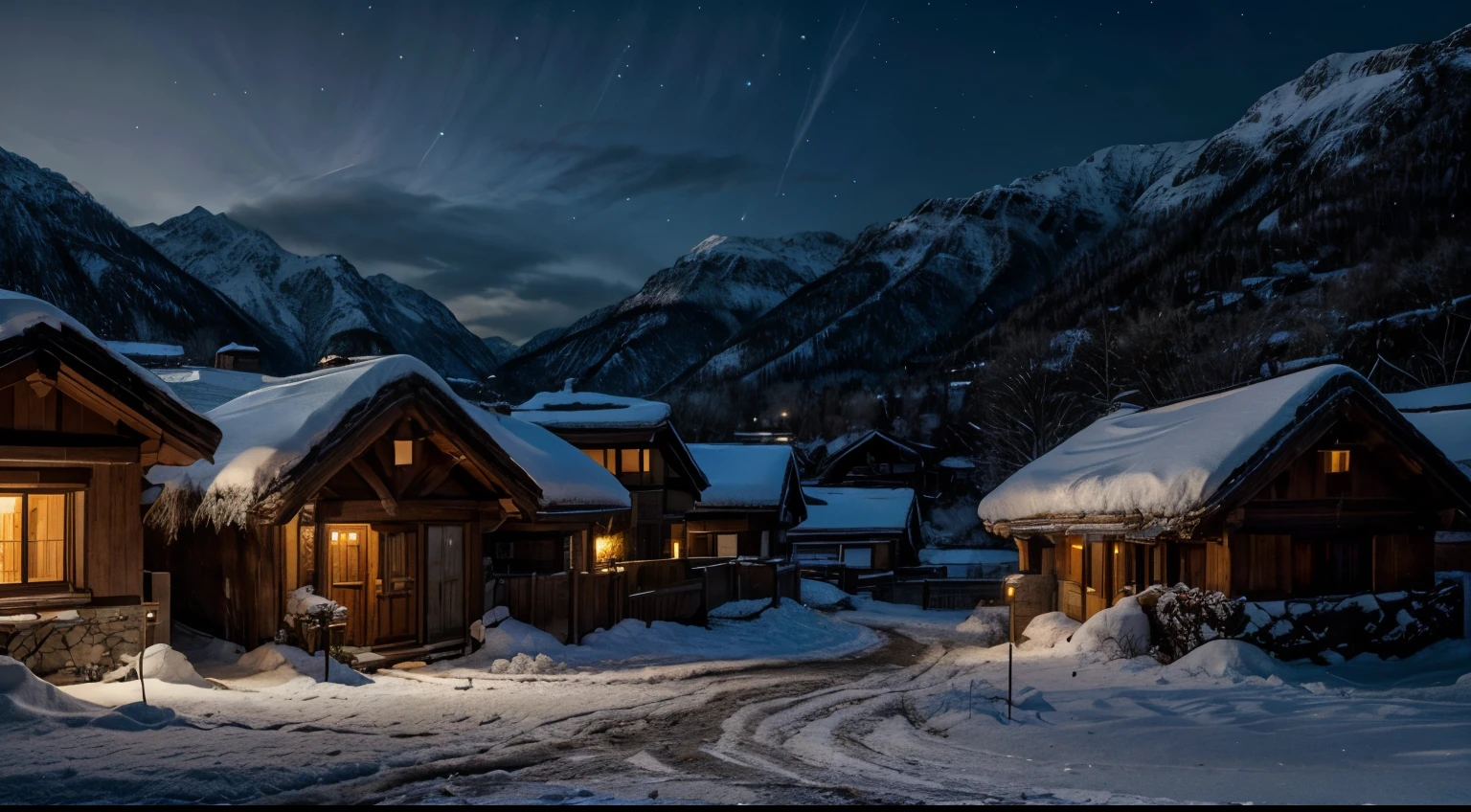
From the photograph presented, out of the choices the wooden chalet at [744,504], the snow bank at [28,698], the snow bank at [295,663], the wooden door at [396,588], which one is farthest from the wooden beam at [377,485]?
the wooden chalet at [744,504]

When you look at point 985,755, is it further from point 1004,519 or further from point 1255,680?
point 1004,519

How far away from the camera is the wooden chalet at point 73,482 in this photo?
546 inches

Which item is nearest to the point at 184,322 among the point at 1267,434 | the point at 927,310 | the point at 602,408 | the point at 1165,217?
the point at 927,310

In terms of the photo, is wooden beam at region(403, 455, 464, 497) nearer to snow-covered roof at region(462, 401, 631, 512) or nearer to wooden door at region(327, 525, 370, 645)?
wooden door at region(327, 525, 370, 645)

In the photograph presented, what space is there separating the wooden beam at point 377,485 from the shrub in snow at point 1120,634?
1336 centimetres

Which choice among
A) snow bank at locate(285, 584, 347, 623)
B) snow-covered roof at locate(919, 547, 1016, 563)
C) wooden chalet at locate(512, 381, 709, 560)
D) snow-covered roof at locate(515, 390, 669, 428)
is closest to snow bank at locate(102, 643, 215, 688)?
snow bank at locate(285, 584, 347, 623)

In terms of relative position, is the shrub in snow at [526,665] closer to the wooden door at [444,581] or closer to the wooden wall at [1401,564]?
the wooden door at [444,581]

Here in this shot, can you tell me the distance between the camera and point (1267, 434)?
17969 millimetres

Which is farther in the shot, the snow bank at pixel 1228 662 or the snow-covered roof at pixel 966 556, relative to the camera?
the snow-covered roof at pixel 966 556

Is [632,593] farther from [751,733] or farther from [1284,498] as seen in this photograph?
[1284,498]

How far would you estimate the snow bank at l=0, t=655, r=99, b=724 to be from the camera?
35.3 ft

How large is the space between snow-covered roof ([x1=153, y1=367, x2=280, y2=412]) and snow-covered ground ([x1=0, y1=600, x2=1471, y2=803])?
20.0 meters

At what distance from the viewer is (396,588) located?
1948 cm

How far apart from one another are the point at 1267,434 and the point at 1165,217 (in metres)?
165
